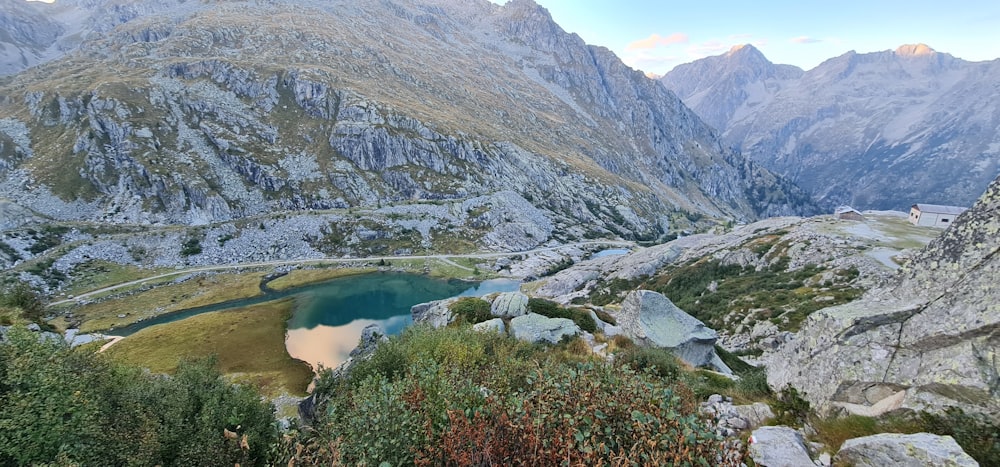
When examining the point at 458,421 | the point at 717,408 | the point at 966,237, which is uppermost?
the point at 966,237

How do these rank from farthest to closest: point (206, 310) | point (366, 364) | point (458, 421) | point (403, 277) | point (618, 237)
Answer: point (618, 237), point (403, 277), point (206, 310), point (366, 364), point (458, 421)

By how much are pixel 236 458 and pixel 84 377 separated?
6960mm

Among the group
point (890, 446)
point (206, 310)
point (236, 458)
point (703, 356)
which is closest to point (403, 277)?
point (206, 310)

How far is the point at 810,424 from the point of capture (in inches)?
376

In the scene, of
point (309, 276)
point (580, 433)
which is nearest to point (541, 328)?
point (580, 433)

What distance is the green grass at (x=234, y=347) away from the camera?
168 ft

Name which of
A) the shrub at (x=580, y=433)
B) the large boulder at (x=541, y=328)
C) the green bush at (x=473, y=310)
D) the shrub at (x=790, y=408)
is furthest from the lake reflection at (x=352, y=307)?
the shrub at (x=580, y=433)

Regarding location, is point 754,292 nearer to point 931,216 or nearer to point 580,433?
point 931,216

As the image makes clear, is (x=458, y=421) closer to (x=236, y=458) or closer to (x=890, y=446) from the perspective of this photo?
(x=890, y=446)

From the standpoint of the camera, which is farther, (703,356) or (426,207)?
(426,207)

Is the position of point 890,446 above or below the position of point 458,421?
above

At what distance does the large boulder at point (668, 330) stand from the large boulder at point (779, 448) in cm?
1926

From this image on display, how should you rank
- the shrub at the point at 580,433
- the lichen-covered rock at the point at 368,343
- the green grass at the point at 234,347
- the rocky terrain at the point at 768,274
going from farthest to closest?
the green grass at the point at 234,347
the rocky terrain at the point at 768,274
the lichen-covered rock at the point at 368,343
the shrub at the point at 580,433

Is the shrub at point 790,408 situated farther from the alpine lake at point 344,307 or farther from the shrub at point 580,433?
the alpine lake at point 344,307
